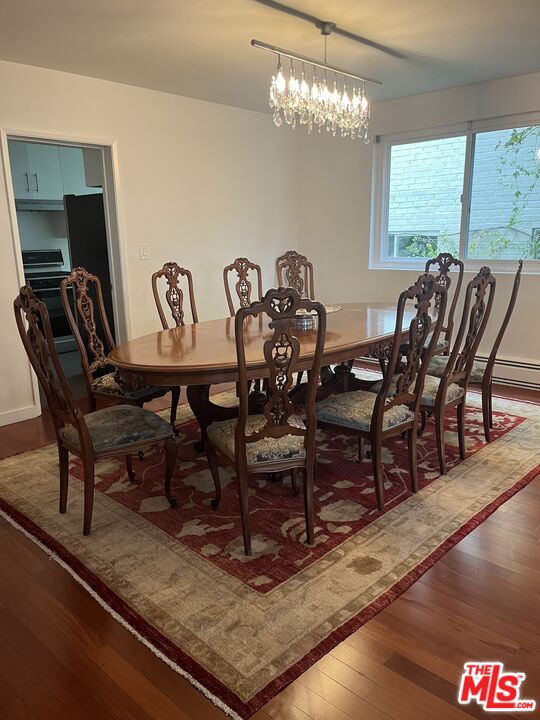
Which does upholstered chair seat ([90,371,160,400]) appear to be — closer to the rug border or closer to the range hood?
the rug border

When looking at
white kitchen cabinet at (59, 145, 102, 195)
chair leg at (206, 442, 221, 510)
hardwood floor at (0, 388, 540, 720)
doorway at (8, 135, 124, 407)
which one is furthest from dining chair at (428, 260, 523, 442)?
white kitchen cabinet at (59, 145, 102, 195)

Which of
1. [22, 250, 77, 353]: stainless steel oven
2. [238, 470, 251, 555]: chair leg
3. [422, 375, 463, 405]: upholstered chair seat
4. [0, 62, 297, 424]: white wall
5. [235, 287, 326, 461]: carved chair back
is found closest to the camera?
[235, 287, 326, 461]: carved chair back

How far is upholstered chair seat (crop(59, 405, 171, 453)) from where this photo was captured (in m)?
2.37

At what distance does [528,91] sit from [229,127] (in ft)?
8.30

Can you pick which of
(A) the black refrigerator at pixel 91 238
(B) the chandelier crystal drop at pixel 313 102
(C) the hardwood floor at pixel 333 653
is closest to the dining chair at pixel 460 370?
(C) the hardwood floor at pixel 333 653

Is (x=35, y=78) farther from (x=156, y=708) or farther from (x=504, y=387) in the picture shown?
(x=504, y=387)

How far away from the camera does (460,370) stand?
2.99 metres

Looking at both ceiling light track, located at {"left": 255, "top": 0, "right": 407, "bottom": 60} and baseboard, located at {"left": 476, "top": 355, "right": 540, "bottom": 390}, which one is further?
baseboard, located at {"left": 476, "top": 355, "right": 540, "bottom": 390}

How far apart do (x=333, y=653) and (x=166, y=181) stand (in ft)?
12.9

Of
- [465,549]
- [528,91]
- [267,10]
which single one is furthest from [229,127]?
[465,549]

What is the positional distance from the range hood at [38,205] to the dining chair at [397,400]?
182 inches

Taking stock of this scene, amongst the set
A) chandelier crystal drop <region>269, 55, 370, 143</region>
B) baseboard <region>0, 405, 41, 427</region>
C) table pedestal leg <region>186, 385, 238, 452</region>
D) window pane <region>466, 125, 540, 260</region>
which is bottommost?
baseboard <region>0, 405, 41, 427</region>

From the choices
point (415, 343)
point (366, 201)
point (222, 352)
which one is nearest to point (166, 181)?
point (366, 201)

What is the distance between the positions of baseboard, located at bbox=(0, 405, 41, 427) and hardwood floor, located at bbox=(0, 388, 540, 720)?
189 centimetres
